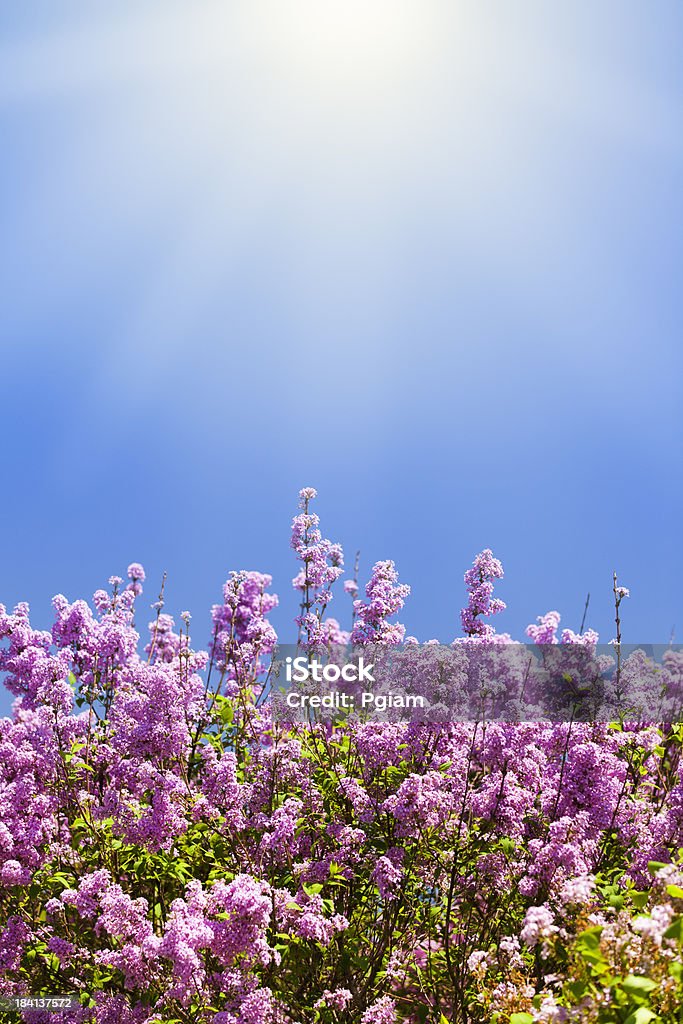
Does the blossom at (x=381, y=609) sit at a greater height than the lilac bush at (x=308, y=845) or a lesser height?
greater

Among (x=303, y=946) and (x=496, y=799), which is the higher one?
(x=496, y=799)

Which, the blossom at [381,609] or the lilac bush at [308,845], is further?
the blossom at [381,609]

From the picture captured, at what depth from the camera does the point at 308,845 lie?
6324 millimetres

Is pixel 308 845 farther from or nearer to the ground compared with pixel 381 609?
nearer to the ground

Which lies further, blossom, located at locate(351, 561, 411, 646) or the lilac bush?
blossom, located at locate(351, 561, 411, 646)

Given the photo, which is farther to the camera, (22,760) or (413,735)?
(22,760)

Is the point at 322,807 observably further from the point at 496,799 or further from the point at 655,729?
the point at 655,729

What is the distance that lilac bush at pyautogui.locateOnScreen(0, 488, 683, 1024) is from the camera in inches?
199

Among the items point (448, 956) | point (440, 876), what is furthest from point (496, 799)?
point (448, 956)

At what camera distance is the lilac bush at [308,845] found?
505cm

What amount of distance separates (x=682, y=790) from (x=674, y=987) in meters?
2.54

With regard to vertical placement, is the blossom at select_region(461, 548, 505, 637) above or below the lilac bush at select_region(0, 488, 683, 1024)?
above

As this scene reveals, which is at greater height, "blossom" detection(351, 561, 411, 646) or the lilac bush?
"blossom" detection(351, 561, 411, 646)

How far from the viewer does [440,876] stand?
19.0 feet
